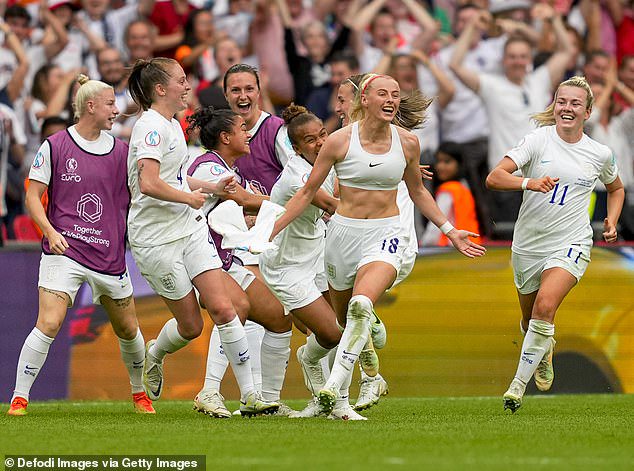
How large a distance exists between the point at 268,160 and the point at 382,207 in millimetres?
1572

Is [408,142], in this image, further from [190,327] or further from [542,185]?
[190,327]

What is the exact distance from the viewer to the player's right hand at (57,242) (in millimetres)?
9234

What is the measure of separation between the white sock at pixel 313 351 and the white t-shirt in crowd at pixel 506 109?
551cm

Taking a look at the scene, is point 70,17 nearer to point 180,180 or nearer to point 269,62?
point 269,62

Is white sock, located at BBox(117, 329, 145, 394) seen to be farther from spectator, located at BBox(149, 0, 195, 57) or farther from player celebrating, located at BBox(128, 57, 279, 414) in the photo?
spectator, located at BBox(149, 0, 195, 57)

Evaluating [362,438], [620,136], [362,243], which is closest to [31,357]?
[362,243]

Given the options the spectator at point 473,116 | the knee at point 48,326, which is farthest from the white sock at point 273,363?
the spectator at point 473,116

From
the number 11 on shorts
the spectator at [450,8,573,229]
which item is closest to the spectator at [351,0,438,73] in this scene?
the spectator at [450,8,573,229]

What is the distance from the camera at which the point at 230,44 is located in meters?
14.7

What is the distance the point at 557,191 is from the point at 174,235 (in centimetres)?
308

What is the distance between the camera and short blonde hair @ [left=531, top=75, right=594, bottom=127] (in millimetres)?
10305

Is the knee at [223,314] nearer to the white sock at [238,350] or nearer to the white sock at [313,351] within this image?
the white sock at [238,350]

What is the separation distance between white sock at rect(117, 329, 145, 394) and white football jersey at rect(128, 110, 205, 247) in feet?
3.16

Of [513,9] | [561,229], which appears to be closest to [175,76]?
[561,229]
